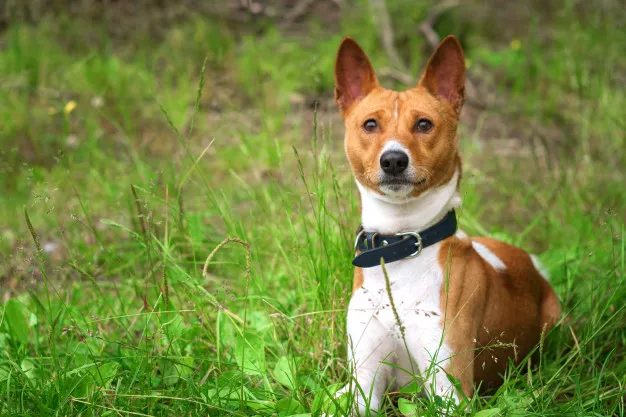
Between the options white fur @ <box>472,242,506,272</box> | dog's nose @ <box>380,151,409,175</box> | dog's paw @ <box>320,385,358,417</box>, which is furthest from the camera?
white fur @ <box>472,242,506,272</box>

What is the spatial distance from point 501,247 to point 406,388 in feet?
3.14

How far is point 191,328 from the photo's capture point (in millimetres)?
2709

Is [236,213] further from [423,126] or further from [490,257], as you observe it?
[423,126]

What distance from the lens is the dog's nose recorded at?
7.72 feet

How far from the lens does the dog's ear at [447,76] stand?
2643mm

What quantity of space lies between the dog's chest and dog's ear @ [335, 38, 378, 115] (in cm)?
73

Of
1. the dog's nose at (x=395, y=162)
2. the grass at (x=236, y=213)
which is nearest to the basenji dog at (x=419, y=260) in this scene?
the dog's nose at (x=395, y=162)

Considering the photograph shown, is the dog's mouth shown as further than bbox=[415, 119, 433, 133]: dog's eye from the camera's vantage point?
No

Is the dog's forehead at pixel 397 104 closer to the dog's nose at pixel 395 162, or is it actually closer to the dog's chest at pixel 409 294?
the dog's nose at pixel 395 162

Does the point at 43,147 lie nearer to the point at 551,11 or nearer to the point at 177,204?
the point at 177,204

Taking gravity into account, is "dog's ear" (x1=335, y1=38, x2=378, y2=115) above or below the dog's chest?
above

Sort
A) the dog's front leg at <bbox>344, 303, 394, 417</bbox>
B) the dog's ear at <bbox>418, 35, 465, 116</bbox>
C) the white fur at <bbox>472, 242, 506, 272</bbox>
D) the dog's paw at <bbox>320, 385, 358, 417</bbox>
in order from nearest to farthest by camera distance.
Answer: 1. the dog's paw at <bbox>320, 385, 358, 417</bbox>
2. the dog's front leg at <bbox>344, 303, 394, 417</bbox>
3. the dog's ear at <bbox>418, 35, 465, 116</bbox>
4. the white fur at <bbox>472, 242, 506, 272</bbox>

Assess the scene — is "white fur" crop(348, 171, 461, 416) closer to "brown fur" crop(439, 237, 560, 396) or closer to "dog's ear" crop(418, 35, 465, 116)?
"brown fur" crop(439, 237, 560, 396)

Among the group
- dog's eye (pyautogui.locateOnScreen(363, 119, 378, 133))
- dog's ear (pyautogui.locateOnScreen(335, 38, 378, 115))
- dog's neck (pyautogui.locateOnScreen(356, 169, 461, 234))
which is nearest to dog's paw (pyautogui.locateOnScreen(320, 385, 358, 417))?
dog's neck (pyautogui.locateOnScreen(356, 169, 461, 234))
